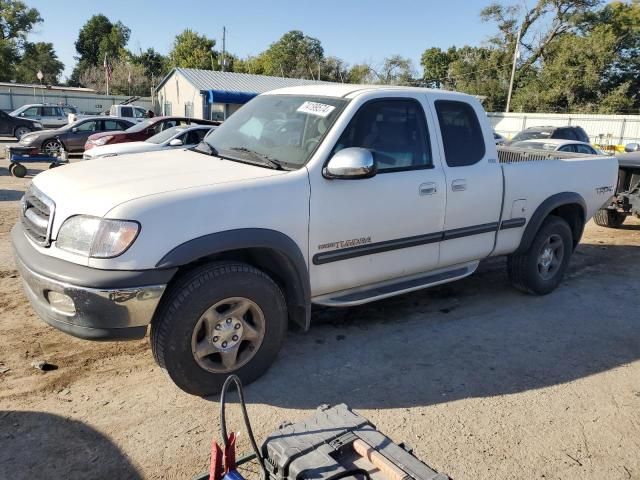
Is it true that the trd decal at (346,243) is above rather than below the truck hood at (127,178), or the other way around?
below

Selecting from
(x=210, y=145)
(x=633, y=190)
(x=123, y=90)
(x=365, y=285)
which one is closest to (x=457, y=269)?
(x=365, y=285)

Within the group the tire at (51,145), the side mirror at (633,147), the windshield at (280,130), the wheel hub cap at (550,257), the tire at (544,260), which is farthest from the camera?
the tire at (51,145)

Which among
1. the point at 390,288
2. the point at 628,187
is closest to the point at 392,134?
the point at 390,288

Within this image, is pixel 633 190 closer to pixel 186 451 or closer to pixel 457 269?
pixel 457 269

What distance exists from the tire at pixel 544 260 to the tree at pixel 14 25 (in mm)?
69880

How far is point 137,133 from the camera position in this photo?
15.6 meters

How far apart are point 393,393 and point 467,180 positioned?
1933 mm

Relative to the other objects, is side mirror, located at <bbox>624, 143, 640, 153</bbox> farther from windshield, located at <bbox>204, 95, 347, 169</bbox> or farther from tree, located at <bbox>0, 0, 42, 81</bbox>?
tree, located at <bbox>0, 0, 42, 81</bbox>

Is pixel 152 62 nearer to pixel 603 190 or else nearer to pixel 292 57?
pixel 292 57

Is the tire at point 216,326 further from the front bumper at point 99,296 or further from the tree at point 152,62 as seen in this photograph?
the tree at point 152,62

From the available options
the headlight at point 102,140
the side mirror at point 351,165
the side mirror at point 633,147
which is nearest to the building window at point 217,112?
the headlight at point 102,140

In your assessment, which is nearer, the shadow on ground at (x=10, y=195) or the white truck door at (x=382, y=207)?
the white truck door at (x=382, y=207)

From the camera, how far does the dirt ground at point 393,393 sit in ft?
9.78

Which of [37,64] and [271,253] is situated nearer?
[271,253]
